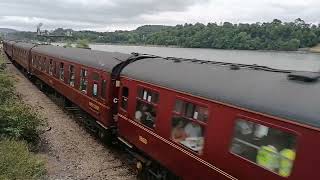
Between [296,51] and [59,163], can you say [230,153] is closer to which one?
[59,163]

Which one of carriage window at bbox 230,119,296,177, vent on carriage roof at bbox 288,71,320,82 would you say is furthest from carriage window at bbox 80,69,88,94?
vent on carriage roof at bbox 288,71,320,82

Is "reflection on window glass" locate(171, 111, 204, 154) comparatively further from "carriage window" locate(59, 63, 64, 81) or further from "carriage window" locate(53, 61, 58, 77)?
"carriage window" locate(53, 61, 58, 77)

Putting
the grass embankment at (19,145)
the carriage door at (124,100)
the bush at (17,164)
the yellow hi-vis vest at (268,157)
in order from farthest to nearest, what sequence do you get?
1. the carriage door at (124,100)
2. the grass embankment at (19,145)
3. the bush at (17,164)
4. the yellow hi-vis vest at (268,157)

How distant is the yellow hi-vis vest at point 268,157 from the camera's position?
584cm

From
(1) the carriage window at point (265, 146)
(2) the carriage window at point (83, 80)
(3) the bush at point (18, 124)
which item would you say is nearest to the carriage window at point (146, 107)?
(1) the carriage window at point (265, 146)

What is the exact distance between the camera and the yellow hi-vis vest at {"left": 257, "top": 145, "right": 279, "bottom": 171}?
584cm

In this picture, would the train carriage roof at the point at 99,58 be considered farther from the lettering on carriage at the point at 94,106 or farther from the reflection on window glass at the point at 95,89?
the lettering on carriage at the point at 94,106

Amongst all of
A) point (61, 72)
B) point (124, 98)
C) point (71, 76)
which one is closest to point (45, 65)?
point (61, 72)

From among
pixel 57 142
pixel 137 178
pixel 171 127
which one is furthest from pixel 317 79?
pixel 57 142

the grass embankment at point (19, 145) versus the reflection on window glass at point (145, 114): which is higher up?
the reflection on window glass at point (145, 114)

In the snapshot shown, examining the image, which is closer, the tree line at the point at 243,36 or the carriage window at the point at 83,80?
the carriage window at the point at 83,80

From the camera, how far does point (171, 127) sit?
28.5ft

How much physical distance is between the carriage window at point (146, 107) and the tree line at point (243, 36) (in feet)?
39.4

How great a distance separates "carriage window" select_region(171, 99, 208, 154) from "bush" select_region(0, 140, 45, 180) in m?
3.22
